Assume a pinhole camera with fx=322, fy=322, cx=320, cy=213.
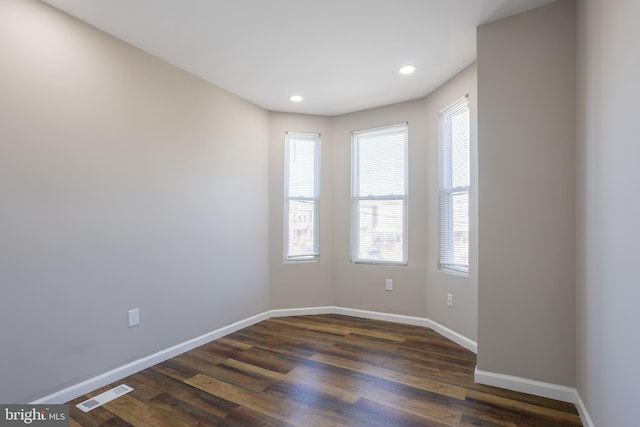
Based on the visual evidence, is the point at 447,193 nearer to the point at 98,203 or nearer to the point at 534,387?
the point at 534,387

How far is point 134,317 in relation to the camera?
99.6 inches

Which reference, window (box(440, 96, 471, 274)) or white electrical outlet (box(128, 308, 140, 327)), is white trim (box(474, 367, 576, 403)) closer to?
window (box(440, 96, 471, 274))

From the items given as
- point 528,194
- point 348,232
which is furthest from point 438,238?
point 528,194

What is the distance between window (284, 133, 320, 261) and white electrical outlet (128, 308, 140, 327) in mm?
1851

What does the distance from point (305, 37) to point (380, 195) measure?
2.06m

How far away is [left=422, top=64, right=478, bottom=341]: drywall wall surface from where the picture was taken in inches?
114

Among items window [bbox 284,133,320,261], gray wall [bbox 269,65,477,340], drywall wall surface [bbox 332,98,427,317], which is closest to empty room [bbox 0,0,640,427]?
gray wall [bbox 269,65,477,340]

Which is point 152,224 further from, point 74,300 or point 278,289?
point 278,289

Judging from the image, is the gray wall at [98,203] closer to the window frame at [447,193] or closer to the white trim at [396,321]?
the white trim at [396,321]

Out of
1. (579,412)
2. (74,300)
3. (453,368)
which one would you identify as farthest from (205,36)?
(579,412)

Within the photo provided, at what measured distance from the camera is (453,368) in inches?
102

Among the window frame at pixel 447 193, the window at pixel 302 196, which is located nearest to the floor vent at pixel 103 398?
the window at pixel 302 196

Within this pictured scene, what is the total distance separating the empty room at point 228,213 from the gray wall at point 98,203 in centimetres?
1

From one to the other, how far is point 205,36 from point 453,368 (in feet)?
10.5
